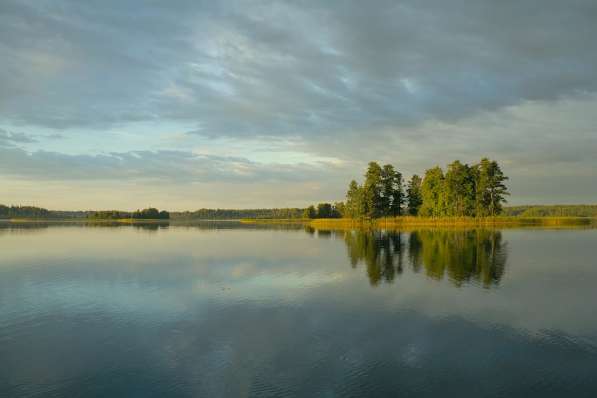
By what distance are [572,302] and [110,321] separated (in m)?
27.5

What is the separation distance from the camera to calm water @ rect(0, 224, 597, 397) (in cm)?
1412

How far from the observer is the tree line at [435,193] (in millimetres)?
125938

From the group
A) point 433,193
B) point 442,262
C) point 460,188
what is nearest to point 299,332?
point 442,262

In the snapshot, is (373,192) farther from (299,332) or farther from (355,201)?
(299,332)

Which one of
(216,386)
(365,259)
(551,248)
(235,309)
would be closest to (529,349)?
(216,386)

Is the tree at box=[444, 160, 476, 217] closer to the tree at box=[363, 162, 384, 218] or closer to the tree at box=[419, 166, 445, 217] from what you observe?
the tree at box=[419, 166, 445, 217]

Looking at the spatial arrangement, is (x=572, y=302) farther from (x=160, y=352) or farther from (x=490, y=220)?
(x=490, y=220)

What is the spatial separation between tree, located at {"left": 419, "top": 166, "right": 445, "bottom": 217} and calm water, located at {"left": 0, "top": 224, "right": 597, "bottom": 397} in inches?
3800

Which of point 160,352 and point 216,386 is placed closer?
point 216,386

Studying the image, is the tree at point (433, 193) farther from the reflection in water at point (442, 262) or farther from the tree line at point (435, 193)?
the reflection in water at point (442, 262)

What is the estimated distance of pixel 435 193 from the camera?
137m

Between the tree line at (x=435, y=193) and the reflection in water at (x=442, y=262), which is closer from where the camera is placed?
the reflection in water at (x=442, y=262)

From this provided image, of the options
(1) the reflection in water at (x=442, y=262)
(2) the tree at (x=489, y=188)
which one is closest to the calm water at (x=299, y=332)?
(1) the reflection in water at (x=442, y=262)

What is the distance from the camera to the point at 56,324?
69.7ft
